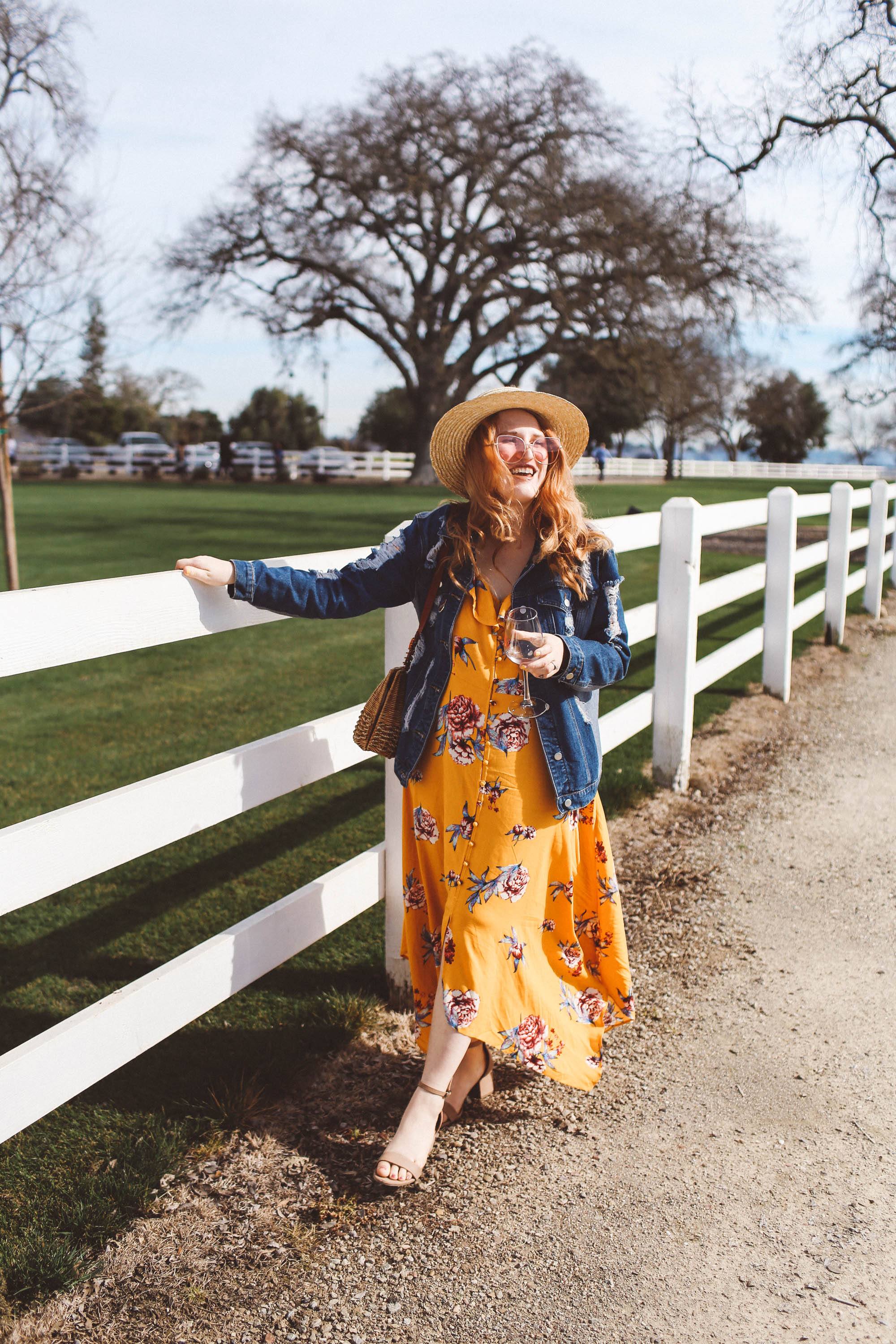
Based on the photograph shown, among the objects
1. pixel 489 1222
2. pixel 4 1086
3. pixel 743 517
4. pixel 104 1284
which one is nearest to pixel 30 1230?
pixel 104 1284

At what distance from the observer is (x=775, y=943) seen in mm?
3689

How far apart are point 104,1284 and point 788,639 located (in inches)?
229

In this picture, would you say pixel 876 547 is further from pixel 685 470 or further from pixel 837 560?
pixel 685 470

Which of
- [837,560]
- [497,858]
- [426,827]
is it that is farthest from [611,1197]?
[837,560]

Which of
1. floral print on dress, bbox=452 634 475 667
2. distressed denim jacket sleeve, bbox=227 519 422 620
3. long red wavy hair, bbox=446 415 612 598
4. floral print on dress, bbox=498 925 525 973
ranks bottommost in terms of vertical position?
floral print on dress, bbox=498 925 525 973

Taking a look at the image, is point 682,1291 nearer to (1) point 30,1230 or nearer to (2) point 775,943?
(1) point 30,1230

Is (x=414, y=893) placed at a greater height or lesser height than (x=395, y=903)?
greater

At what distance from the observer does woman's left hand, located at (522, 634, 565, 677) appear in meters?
2.23

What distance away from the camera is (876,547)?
35.9 feet

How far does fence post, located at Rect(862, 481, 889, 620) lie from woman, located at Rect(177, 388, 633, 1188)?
887 cm

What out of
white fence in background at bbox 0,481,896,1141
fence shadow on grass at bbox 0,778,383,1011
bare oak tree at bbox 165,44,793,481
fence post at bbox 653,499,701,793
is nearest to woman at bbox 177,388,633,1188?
white fence in background at bbox 0,481,896,1141

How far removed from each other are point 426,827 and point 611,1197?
0.91 meters

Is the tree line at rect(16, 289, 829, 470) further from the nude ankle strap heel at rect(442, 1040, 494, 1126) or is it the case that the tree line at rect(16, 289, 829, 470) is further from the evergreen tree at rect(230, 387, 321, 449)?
the nude ankle strap heel at rect(442, 1040, 494, 1126)

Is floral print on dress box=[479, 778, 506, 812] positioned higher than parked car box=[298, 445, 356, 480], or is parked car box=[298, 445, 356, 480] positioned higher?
parked car box=[298, 445, 356, 480]
